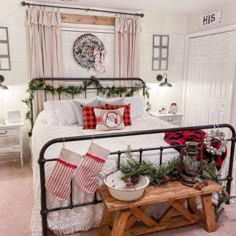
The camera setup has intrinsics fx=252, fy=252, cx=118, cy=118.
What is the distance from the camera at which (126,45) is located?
4.16 meters

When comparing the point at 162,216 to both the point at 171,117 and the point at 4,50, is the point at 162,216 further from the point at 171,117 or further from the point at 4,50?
the point at 4,50

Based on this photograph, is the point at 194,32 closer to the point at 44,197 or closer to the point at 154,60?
the point at 154,60

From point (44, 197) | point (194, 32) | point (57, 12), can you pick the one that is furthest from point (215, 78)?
point (44, 197)

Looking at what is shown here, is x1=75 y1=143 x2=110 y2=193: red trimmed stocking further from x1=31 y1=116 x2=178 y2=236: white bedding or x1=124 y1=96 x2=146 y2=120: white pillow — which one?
x1=124 y1=96 x2=146 y2=120: white pillow

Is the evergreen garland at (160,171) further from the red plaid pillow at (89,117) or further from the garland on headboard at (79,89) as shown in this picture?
the garland on headboard at (79,89)

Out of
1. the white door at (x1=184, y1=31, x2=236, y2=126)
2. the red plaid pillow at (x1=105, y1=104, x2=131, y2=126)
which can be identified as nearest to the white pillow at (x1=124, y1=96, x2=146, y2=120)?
the red plaid pillow at (x1=105, y1=104, x2=131, y2=126)

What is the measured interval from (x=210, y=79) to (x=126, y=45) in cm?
153

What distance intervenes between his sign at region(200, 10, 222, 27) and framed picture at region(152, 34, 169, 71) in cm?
65

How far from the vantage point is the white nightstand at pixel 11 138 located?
3.45m

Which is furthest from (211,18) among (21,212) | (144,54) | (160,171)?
(21,212)

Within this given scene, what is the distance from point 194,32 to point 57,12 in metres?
2.39

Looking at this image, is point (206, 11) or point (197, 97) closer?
point (206, 11)

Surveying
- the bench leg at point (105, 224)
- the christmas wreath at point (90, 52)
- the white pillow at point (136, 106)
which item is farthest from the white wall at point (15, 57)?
the bench leg at point (105, 224)

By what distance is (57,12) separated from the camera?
3693 mm
